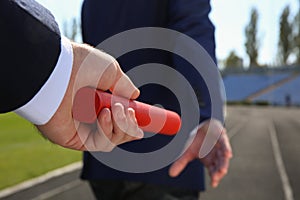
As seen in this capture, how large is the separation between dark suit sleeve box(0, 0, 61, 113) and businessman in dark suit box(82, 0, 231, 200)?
2.99ft

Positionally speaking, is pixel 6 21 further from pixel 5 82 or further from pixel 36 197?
pixel 36 197

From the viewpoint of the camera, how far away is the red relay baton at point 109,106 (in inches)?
34.5

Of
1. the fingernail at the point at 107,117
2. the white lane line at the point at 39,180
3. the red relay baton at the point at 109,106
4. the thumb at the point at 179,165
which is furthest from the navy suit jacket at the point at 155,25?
the white lane line at the point at 39,180

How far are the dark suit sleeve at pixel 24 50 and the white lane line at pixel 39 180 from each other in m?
4.94

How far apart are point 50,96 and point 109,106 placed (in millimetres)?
122

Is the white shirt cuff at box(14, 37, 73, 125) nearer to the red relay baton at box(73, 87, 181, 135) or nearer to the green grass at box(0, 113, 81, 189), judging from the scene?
the red relay baton at box(73, 87, 181, 135)

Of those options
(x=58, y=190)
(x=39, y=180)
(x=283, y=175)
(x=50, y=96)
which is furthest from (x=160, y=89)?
(x=283, y=175)

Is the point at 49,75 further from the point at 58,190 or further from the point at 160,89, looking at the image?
the point at 58,190

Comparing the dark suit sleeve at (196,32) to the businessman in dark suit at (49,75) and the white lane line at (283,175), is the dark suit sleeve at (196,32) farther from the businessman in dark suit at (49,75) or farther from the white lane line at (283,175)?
the white lane line at (283,175)

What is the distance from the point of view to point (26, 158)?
8031 millimetres

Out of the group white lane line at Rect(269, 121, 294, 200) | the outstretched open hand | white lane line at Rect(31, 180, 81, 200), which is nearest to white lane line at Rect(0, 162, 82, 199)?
white lane line at Rect(31, 180, 81, 200)

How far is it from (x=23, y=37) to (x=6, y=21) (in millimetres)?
43

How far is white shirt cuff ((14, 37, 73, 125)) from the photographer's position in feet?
2.83

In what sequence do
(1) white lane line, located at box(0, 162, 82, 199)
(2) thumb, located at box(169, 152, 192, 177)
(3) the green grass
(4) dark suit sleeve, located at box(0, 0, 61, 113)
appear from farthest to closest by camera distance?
1. (3) the green grass
2. (1) white lane line, located at box(0, 162, 82, 199)
3. (2) thumb, located at box(169, 152, 192, 177)
4. (4) dark suit sleeve, located at box(0, 0, 61, 113)
